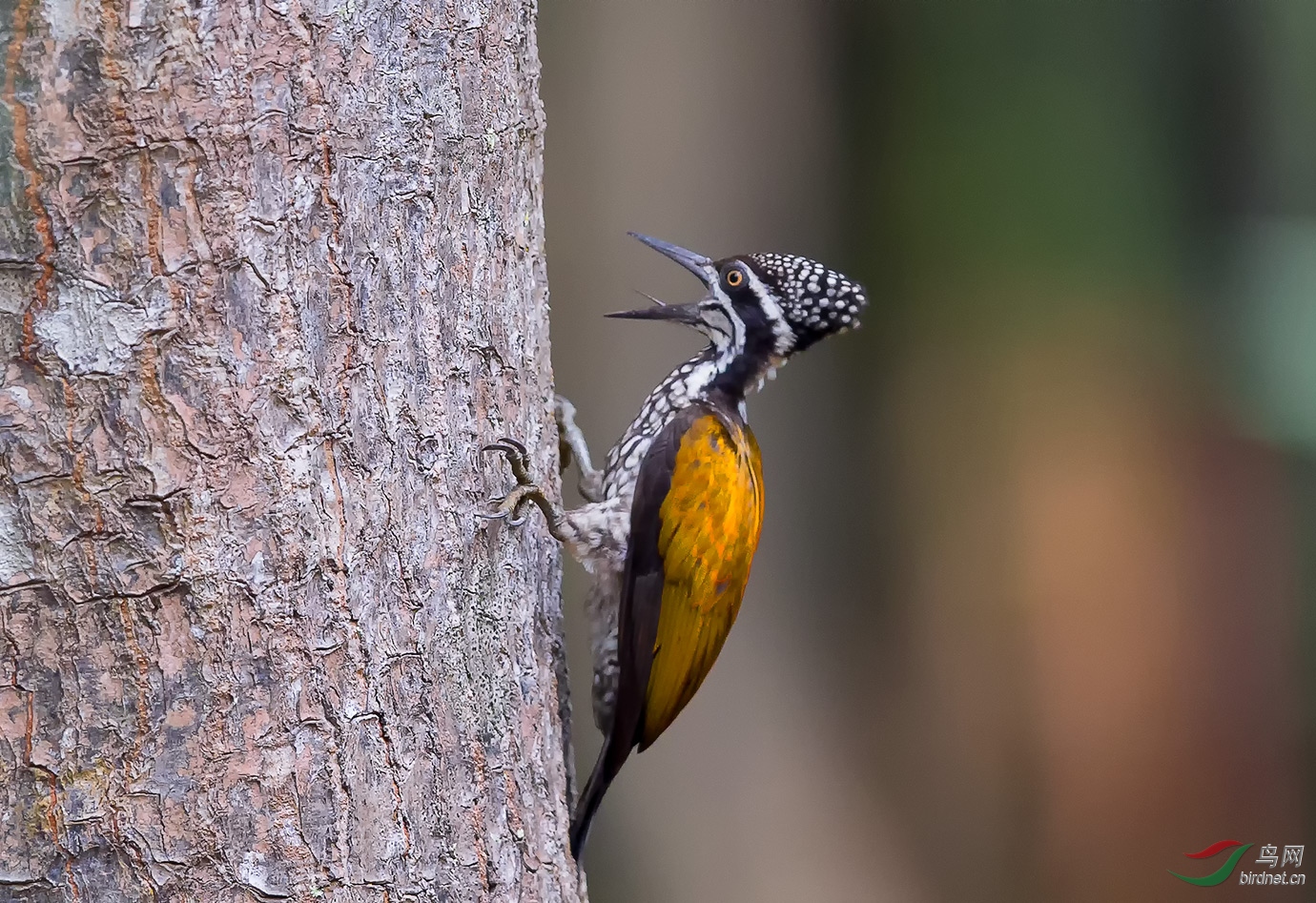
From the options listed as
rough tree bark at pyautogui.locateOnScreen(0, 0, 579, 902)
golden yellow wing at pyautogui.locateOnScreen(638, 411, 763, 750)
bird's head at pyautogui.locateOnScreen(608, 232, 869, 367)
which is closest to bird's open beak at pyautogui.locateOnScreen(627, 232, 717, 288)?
bird's head at pyautogui.locateOnScreen(608, 232, 869, 367)

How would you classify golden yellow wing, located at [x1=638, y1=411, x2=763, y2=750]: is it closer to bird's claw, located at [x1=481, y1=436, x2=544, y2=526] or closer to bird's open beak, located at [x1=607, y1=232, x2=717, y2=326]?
bird's open beak, located at [x1=607, y1=232, x2=717, y2=326]

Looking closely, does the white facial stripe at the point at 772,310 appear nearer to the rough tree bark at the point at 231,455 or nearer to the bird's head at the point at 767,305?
the bird's head at the point at 767,305

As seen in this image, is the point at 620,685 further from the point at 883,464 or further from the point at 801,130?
the point at 801,130

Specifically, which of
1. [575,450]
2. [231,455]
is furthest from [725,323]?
[231,455]

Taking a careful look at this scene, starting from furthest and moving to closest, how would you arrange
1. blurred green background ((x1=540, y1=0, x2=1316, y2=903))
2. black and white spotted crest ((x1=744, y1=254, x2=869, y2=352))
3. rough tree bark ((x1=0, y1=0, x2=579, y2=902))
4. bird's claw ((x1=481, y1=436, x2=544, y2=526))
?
blurred green background ((x1=540, y1=0, x2=1316, y2=903))
black and white spotted crest ((x1=744, y1=254, x2=869, y2=352))
bird's claw ((x1=481, y1=436, x2=544, y2=526))
rough tree bark ((x1=0, y1=0, x2=579, y2=902))

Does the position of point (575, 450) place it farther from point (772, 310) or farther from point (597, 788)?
point (597, 788)
